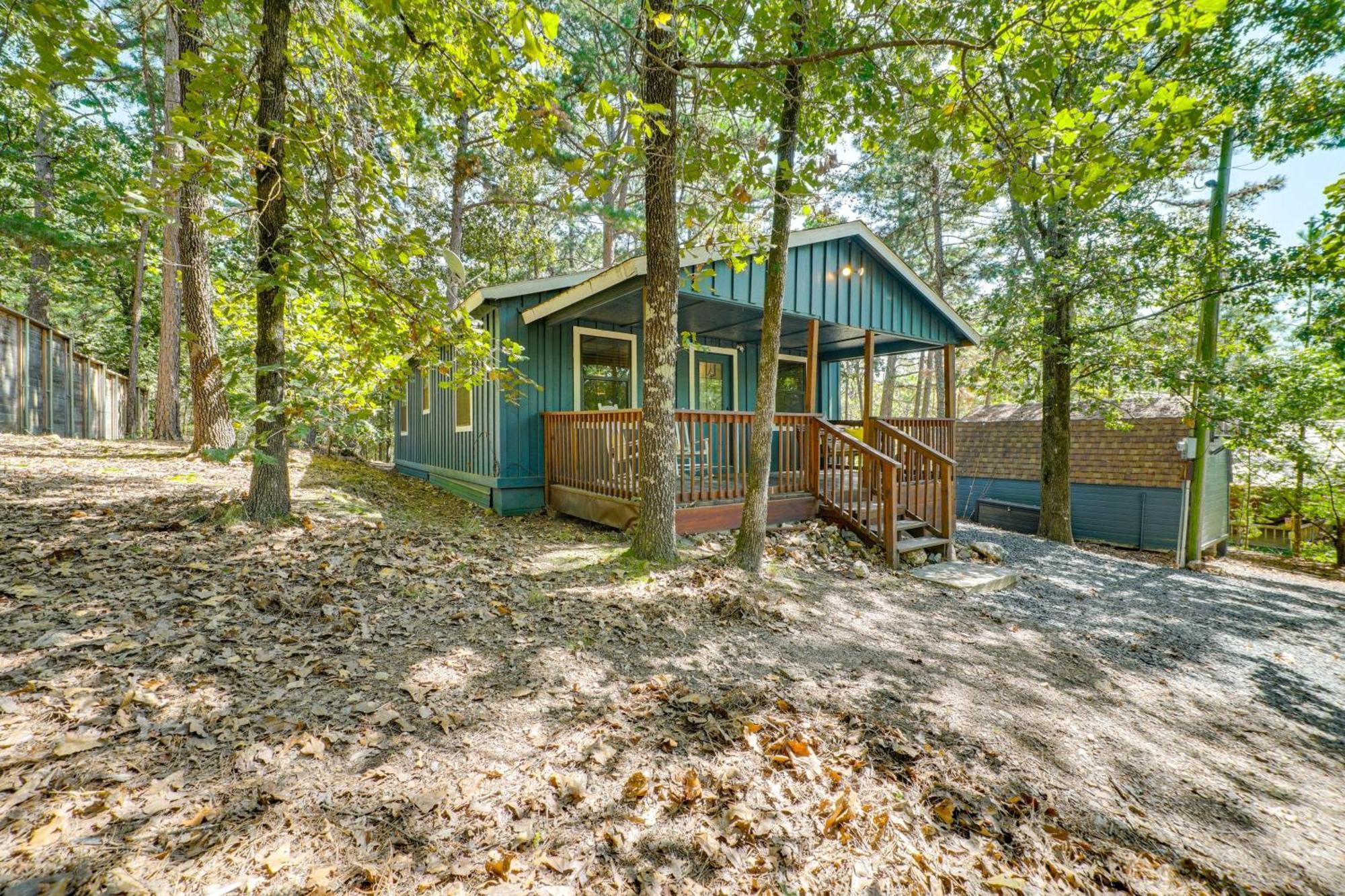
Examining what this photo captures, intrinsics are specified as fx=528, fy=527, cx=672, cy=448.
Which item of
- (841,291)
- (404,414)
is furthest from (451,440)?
(841,291)

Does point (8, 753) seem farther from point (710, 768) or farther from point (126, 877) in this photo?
point (710, 768)

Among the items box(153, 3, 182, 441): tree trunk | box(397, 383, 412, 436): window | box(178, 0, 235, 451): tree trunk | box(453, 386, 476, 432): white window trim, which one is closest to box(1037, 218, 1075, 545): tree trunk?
box(453, 386, 476, 432): white window trim

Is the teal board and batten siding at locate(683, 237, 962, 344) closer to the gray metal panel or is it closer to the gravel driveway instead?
the gravel driveway

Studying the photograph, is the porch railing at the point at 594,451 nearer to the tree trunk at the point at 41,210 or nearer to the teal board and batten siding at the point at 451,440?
the teal board and batten siding at the point at 451,440

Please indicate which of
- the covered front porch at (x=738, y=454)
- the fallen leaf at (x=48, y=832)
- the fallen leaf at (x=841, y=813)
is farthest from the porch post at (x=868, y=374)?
the fallen leaf at (x=48, y=832)

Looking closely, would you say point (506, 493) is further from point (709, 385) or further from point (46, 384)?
point (46, 384)

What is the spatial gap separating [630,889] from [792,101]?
5682mm

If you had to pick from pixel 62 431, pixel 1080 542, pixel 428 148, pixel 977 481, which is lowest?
pixel 1080 542

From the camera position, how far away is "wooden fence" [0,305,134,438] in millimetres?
10023

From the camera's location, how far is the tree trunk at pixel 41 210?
13508 mm

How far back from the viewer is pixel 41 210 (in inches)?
590

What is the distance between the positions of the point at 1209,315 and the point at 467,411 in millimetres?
12873

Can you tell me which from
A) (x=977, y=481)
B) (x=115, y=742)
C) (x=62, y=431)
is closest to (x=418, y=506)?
(x=115, y=742)

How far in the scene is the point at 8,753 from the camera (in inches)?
72.7
